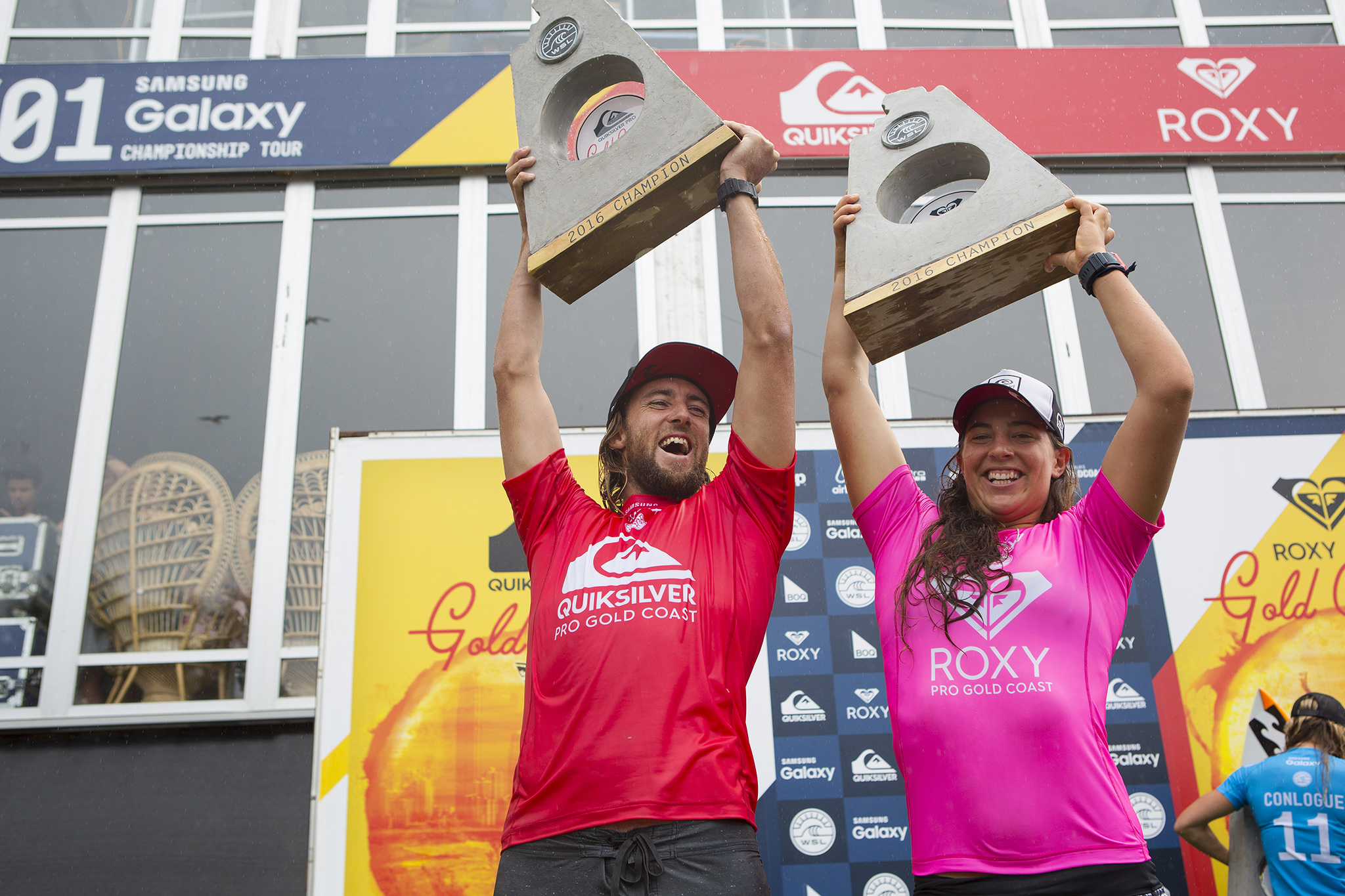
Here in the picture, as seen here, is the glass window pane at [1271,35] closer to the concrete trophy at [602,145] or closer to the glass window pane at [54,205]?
the concrete trophy at [602,145]

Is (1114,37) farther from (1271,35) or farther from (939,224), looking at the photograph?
(939,224)

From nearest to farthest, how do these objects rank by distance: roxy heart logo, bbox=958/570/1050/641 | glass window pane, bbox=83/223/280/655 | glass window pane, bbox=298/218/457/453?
roxy heart logo, bbox=958/570/1050/641
glass window pane, bbox=83/223/280/655
glass window pane, bbox=298/218/457/453

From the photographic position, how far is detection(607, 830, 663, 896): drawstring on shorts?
149cm

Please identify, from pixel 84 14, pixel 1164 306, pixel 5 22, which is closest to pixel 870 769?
pixel 1164 306

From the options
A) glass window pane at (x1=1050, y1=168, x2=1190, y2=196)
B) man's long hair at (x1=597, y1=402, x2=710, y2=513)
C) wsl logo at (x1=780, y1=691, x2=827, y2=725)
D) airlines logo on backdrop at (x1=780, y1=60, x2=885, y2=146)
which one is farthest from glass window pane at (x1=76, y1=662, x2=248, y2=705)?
glass window pane at (x1=1050, y1=168, x2=1190, y2=196)

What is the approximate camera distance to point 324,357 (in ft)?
17.1

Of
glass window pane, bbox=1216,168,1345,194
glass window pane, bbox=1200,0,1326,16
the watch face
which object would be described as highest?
glass window pane, bbox=1200,0,1326,16

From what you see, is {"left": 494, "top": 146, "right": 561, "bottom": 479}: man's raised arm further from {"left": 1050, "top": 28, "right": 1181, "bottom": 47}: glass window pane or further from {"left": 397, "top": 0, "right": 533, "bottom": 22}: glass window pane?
{"left": 1050, "top": 28, "right": 1181, "bottom": 47}: glass window pane

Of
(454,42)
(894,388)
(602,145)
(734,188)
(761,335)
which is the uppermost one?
(454,42)

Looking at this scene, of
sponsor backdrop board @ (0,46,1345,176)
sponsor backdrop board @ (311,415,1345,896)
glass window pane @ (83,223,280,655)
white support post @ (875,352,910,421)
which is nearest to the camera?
sponsor backdrop board @ (311,415,1345,896)

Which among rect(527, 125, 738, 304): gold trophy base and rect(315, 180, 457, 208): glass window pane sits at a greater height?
rect(315, 180, 457, 208): glass window pane

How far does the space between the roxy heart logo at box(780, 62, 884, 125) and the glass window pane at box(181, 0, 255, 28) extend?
3.51 meters

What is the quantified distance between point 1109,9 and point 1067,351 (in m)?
2.54

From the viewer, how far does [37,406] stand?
16.8 feet
